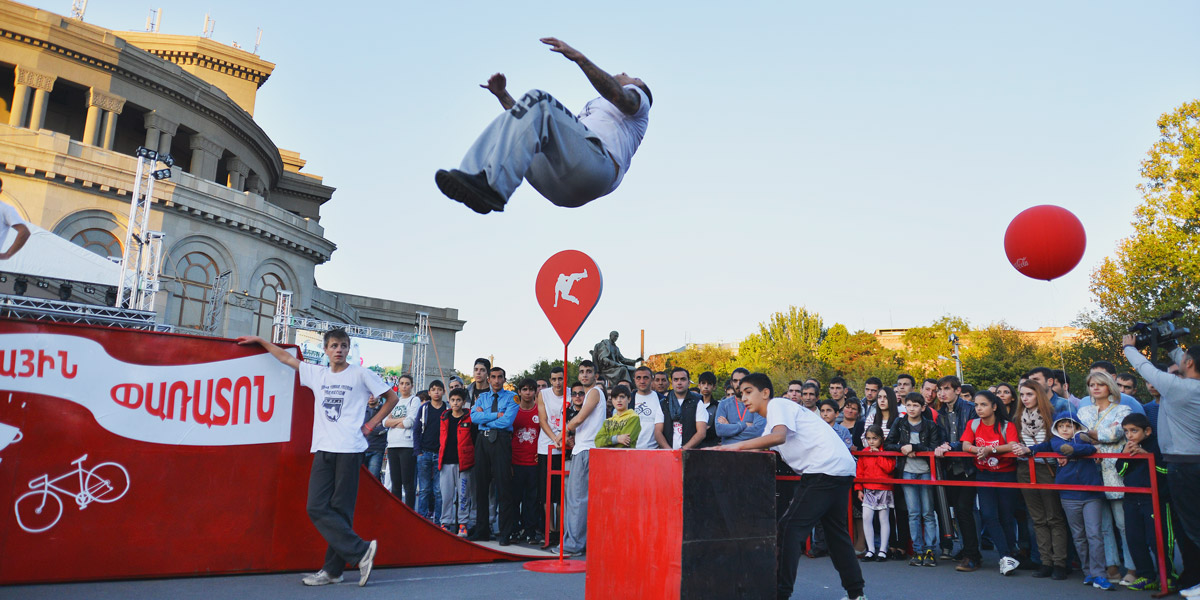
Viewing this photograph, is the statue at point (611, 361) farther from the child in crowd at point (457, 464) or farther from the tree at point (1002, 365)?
the tree at point (1002, 365)

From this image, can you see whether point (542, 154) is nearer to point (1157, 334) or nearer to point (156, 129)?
point (1157, 334)

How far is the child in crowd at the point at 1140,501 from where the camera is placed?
6020mm

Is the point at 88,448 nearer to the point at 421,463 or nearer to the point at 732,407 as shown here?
the point at 421,463

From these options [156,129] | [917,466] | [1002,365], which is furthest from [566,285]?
[1002,365]

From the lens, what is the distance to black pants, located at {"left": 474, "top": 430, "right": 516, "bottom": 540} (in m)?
8.84

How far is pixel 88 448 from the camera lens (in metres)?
5.69

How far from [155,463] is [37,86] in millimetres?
35995

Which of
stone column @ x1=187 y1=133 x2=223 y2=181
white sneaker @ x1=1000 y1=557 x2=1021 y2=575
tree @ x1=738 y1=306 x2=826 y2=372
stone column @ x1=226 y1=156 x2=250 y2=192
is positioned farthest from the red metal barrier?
tree @ x1=738 y1=306 x2=826 y2=372

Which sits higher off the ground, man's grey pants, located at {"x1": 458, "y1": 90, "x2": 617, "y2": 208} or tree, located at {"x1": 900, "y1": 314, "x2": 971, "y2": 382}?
tree, located at {"x1": 900, "y1": 314, "x2": 971, "y2": 382}

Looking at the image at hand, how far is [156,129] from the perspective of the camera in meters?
36.7

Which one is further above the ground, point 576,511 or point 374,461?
point 374,461

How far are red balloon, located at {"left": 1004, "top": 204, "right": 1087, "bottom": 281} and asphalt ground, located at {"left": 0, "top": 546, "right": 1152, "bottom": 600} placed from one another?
9.30ft

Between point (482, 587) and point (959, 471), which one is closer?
point (482, 587)

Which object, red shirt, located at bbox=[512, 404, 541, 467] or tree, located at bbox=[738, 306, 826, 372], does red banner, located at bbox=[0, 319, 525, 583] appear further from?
tree, located at bbox=[738, 306, 826, 372]
